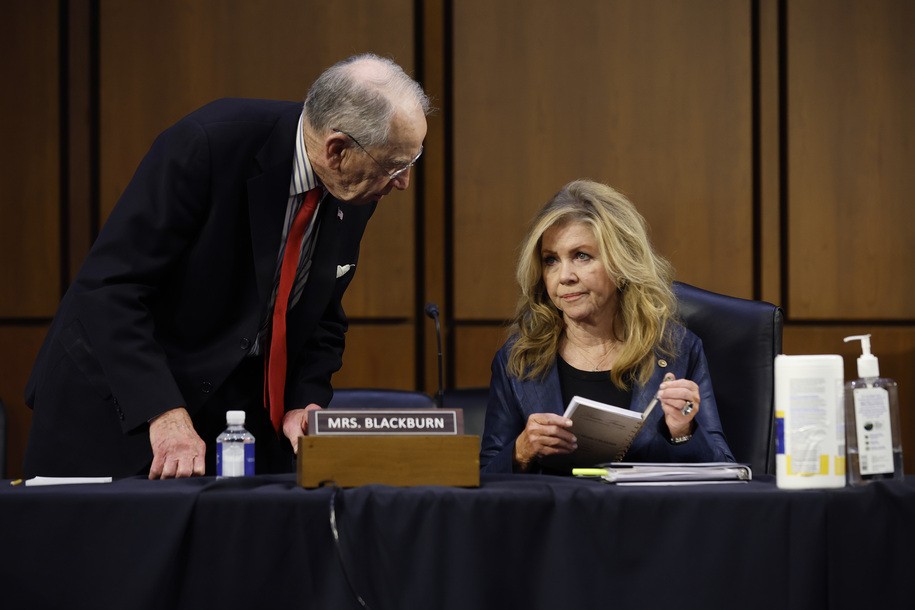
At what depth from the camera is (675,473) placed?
1.60 m

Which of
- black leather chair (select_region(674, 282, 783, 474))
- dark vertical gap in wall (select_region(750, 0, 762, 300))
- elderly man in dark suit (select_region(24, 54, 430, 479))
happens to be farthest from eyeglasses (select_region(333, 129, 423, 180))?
dark vertical gap in wall (select_region(750, 0, 762, 300))

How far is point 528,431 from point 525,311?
58 cm

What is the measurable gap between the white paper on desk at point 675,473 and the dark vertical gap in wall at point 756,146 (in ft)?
9.90

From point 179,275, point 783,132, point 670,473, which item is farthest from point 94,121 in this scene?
point 670,473

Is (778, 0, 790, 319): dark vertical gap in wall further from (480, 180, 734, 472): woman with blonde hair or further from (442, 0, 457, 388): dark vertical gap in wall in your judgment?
(480, 180, 734, 472): woman with blonde hair

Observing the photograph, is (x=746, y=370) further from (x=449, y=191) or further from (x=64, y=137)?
(x=64, y=137)

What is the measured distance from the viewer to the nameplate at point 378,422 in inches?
61.0

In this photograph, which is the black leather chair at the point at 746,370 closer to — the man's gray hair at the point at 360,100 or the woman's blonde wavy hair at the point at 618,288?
the woman's blonde wavy hair at the point at 618,288

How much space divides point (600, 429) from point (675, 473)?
38cm

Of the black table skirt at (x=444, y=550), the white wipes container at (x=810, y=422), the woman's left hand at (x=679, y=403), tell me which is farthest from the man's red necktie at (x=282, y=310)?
the white wipes container at (x=810, y=422)

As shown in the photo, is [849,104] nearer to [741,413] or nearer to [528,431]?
[741,413]

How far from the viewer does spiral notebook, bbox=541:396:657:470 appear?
74.1 inches

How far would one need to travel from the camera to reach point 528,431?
2031mm

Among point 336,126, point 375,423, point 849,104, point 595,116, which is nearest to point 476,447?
point 375,423
